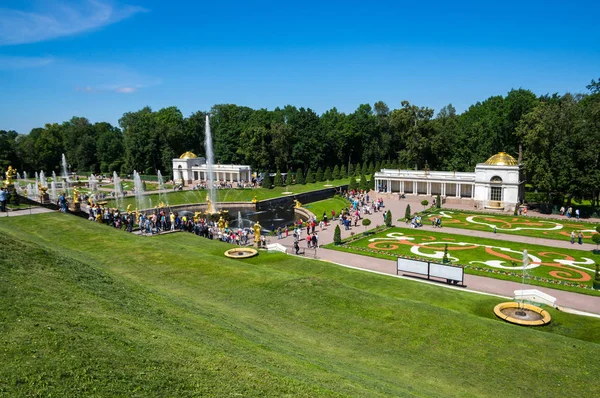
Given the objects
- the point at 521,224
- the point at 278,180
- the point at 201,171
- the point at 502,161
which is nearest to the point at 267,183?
the point at 278,180

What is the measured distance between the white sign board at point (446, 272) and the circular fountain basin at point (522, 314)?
4.46m

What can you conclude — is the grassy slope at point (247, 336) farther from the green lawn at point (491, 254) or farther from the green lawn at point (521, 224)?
the green lawn at point (521, 224)

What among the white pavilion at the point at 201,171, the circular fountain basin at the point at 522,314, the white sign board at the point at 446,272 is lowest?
the circular fountain basin at the point at 522,314

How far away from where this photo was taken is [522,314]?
65.0 feet

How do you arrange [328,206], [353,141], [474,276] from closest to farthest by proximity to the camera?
[474,276]
[328,206]
[353,141]

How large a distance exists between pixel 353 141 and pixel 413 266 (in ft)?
287

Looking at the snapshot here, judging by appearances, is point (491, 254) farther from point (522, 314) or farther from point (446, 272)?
point (522, 314)

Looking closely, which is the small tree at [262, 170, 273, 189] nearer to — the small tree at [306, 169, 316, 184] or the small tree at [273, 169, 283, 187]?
the small tree at [273, 169, 283, 187]

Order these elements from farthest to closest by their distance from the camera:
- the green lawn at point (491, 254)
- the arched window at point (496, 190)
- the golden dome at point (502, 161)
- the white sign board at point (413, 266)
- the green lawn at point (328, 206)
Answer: the green lawn at point (328, 206)
the arched window at point (496, 190)
the golden dome at point (502, 161)
the green lawn at point (491, 254)
the white sign board at point (413, 266)

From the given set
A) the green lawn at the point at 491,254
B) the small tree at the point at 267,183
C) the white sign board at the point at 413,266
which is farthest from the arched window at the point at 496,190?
the white sign board at the point at 413,266

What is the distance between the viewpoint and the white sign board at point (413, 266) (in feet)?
87.9

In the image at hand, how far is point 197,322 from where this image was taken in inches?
549

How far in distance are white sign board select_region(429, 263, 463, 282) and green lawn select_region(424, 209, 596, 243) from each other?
19.9 metres

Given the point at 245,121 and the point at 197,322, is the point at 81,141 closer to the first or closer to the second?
the point at 245,121
